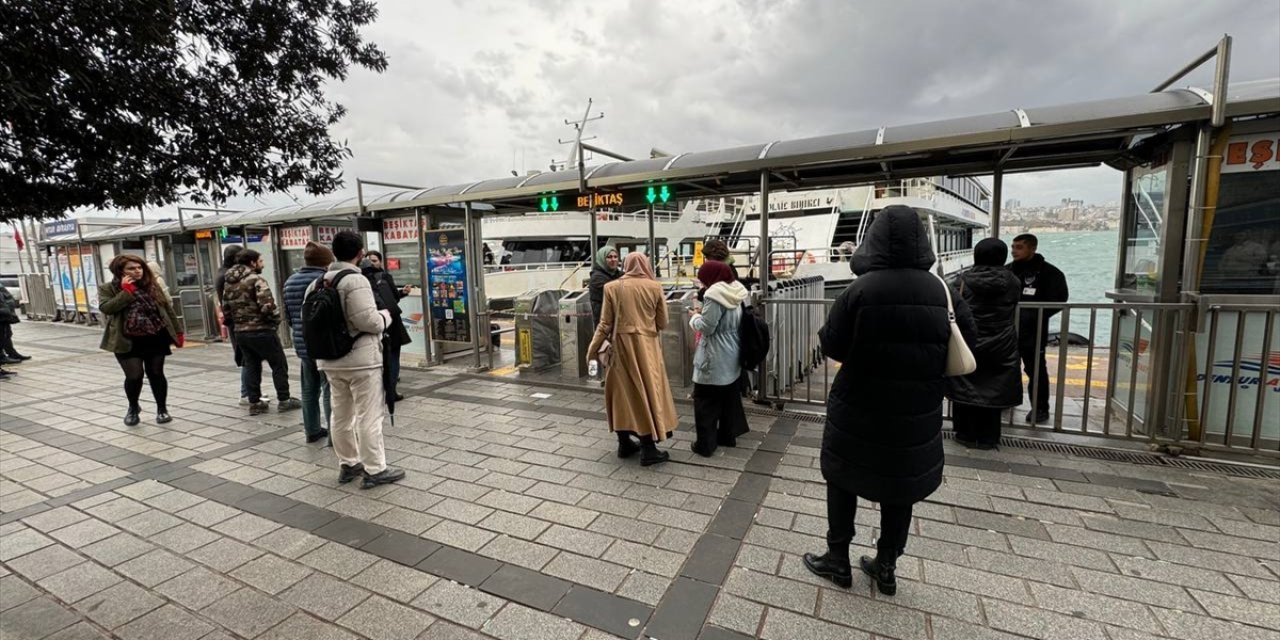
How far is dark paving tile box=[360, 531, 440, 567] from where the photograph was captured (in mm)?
2916

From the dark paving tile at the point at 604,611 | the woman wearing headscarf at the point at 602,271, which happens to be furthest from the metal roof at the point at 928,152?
the dark paving tile at the point at 604,611

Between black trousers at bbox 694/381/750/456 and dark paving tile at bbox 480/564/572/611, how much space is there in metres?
1.83

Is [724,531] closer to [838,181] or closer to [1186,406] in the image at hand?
[1186,406]

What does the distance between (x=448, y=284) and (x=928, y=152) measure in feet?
20.5

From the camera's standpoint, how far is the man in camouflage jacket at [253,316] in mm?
5449

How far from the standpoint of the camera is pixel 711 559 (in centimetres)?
284

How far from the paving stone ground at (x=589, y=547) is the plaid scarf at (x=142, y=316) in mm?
1085

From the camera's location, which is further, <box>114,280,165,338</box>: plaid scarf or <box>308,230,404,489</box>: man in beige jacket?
<box>114,280,165,338</box>: plaid scarf

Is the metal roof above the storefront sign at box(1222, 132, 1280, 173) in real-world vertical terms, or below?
above

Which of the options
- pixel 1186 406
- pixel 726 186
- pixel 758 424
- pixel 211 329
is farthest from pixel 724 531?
pixel 211 329

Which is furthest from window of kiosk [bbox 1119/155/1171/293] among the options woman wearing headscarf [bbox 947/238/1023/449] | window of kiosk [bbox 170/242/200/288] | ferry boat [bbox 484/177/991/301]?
window of kiosk [bbox 170/242/200/288]

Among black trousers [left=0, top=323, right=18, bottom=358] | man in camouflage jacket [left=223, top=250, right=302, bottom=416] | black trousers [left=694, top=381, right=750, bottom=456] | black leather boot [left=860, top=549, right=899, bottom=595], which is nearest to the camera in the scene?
black leather boot [left=860, top=549, right=899, bottom=595]

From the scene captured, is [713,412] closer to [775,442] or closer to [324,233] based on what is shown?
[775,442]

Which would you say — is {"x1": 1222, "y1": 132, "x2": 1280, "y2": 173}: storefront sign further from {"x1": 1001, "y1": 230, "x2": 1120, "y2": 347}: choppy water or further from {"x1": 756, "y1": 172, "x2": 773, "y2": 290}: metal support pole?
{"x1": 756, "y1": 172, "x2": 773, "y2": 290}: metal support pole
